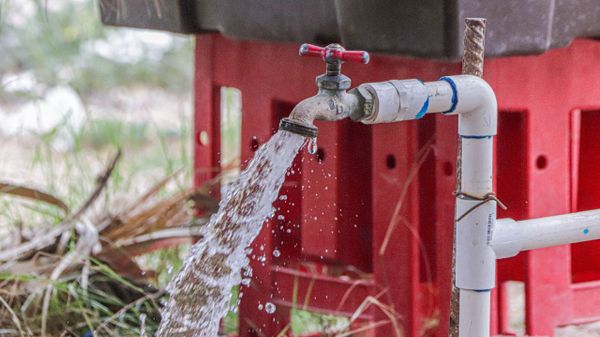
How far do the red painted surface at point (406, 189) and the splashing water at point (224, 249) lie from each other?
1.17 ft

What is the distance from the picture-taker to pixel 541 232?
5.32 ft

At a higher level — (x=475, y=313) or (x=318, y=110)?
(x=318, y=110)

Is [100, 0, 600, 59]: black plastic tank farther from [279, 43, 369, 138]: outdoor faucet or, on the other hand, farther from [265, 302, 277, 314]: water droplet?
[265, 302, 277, 314]: water droplet

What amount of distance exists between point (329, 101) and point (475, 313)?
390 mm

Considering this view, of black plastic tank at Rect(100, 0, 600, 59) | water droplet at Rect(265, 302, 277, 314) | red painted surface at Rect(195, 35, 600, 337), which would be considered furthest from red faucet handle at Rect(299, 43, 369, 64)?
water droplet at Rect(265, 302, 277, 314)

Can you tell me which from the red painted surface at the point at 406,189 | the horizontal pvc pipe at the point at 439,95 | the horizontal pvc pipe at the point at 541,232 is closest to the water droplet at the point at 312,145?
the horizontal pvc pipe at the point at 439,95

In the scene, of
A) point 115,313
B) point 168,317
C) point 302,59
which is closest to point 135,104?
point 115,313

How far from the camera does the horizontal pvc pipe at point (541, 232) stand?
160cm

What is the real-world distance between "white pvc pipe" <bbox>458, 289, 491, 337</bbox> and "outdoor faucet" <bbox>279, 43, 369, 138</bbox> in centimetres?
33

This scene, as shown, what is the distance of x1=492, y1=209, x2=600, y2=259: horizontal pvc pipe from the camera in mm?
1598

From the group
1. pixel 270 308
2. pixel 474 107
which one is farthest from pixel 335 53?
pixel 270 308

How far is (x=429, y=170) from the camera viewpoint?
2.19 m

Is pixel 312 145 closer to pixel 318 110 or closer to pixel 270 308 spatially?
pixel 318 110

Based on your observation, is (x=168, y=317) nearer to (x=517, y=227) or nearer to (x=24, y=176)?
(x=517, y=227)
